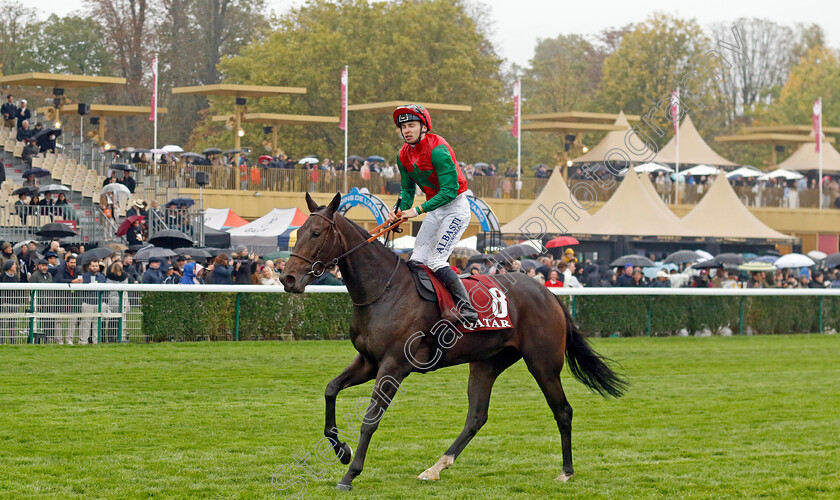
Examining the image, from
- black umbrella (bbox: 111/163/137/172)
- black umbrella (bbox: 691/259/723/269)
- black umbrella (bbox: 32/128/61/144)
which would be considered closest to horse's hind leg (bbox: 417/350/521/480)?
black umbrella (bbox: 691/259/723/269)

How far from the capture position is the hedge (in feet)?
51.9

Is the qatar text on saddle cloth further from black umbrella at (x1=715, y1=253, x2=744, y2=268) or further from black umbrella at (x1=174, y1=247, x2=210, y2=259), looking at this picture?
black umbrella at (x1=715, y1=253, x2=744, y2=268)

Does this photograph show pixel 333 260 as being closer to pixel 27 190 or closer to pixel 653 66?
pixel 27 190

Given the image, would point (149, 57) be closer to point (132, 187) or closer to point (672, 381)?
point (132, 187)

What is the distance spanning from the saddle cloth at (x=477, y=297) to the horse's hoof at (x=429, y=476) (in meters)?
0.89

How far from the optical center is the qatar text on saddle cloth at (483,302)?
7.38 meters

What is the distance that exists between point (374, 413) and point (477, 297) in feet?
3.61

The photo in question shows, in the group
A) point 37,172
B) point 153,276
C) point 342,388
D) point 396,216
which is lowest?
point 342,388

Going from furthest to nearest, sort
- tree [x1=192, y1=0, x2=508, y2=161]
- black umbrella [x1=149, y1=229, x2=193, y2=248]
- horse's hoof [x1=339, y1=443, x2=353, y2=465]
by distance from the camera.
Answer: tree [x1=192, y1=0, x2=508, y2=161] < black umbrella [x1=149, y1=229, x2=193, y2=248] < horse's hoof [x1=339, y1=443, x2=353, y2=465]

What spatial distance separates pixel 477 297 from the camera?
24.6ft

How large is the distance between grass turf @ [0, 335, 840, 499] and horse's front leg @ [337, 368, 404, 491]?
0.40 ft

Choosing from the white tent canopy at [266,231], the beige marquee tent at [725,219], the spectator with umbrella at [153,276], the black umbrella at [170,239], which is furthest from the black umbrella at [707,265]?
the spectator with umbrella at [153,276]

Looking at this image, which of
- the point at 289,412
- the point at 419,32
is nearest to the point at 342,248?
the point at 289,412

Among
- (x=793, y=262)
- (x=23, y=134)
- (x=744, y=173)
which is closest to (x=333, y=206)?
(x=793, y=262)
